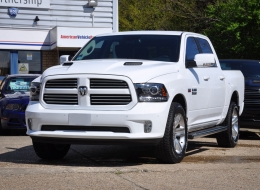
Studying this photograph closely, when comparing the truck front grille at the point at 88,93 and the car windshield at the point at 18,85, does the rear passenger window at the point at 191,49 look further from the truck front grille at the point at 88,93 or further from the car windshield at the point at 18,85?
the car windshield at the point at 18,85

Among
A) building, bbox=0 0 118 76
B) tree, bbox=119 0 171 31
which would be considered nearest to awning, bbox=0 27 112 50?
building, bbox=0 0 118 76

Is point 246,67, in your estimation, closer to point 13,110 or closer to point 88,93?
point 13,110

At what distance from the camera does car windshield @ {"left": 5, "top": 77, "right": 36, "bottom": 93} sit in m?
15.3

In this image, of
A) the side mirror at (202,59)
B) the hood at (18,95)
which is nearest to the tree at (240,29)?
the hood at (18,95)

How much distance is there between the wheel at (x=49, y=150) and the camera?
29.6ft

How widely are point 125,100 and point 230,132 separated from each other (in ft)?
11.4

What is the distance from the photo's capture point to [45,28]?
965 inches

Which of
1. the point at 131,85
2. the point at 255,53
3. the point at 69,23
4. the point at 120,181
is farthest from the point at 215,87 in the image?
the point at 69,23

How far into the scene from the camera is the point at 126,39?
32.5ft

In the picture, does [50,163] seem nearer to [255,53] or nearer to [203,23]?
[255,53]

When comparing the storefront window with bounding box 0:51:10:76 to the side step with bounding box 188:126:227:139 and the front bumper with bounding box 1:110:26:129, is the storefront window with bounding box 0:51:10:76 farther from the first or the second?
the side step with bounding box 188:126:227:139

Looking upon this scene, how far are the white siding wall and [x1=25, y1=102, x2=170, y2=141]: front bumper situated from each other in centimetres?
1618

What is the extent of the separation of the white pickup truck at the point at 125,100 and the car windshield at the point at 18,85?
5897 millimetres

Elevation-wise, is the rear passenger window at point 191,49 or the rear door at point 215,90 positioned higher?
the rear passenger window at point 191,49
